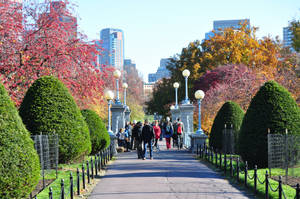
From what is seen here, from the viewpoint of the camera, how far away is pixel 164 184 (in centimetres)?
1142

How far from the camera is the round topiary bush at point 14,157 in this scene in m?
7.48

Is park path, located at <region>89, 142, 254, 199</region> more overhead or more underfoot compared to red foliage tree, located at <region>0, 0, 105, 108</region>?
more underfoot

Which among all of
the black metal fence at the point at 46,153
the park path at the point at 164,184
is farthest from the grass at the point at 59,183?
the park path at the point at 164,184

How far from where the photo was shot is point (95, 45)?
69.6ft

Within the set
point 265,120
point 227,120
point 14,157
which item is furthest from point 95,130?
point 14,157

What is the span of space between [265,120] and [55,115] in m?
6.91

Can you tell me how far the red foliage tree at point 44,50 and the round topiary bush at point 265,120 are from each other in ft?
29.2

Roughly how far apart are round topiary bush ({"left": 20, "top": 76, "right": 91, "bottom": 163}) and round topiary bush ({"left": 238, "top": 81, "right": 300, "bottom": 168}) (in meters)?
5.74

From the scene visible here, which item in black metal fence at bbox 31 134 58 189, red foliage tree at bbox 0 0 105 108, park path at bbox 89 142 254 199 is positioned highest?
red foliage tree at bbox 0 0 105 108

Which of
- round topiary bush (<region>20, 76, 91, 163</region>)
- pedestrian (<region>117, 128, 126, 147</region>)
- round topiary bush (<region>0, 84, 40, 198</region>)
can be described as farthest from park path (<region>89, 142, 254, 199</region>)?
pedestrian (<region>117, 128, 126, 147</region>)

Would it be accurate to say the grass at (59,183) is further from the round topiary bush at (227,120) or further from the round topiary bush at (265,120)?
the round topiary bush at (227,120)

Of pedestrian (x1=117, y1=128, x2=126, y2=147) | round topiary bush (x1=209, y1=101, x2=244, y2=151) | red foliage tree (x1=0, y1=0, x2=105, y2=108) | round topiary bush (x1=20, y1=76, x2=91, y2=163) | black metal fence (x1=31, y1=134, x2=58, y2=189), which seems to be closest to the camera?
black metal fence (x1=31, y1=134, x2=58, y2=189)

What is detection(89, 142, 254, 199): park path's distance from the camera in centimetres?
991

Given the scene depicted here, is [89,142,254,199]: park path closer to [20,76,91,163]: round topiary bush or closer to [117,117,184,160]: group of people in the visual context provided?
[20,76,91,163]: round topiary bush
